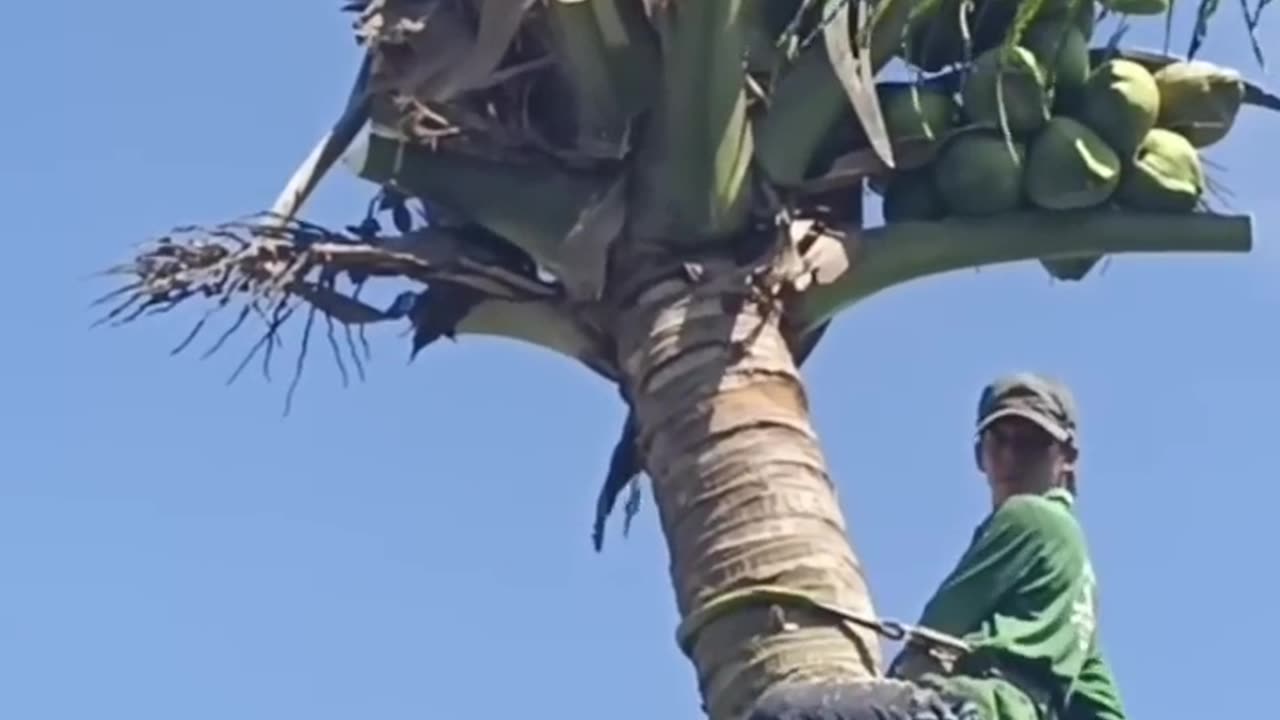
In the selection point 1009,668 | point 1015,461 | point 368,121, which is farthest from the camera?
point 368,121

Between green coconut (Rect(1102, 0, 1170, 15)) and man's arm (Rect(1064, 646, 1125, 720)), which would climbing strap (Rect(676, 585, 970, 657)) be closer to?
man's arm (Rect(1064, 646, 1125, 720))

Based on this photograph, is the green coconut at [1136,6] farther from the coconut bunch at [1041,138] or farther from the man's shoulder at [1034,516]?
the man's shoulder at [1034,516]

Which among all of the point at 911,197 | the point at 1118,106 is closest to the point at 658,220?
the point at 911,197

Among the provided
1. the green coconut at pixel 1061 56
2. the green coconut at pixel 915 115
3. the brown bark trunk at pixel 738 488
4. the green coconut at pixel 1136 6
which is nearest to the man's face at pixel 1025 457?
the brown bark trunk at pixel 738 488

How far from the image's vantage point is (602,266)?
6082mm

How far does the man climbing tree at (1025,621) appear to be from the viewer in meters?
5.45

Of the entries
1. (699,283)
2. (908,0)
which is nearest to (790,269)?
(699,283)

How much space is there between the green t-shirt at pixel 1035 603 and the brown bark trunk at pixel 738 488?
7.6 inches

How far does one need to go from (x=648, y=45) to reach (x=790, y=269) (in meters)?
0.50

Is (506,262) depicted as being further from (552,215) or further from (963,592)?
(963,592)

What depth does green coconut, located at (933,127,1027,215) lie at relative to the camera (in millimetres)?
6230

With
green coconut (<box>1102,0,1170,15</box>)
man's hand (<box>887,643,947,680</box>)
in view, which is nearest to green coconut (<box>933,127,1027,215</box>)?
green coconut (<box>1102,0,1170,15</box>)

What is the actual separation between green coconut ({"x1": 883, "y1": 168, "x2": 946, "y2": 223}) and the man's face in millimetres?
497

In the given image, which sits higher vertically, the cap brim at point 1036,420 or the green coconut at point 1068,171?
the green coconut at point 1068,171
